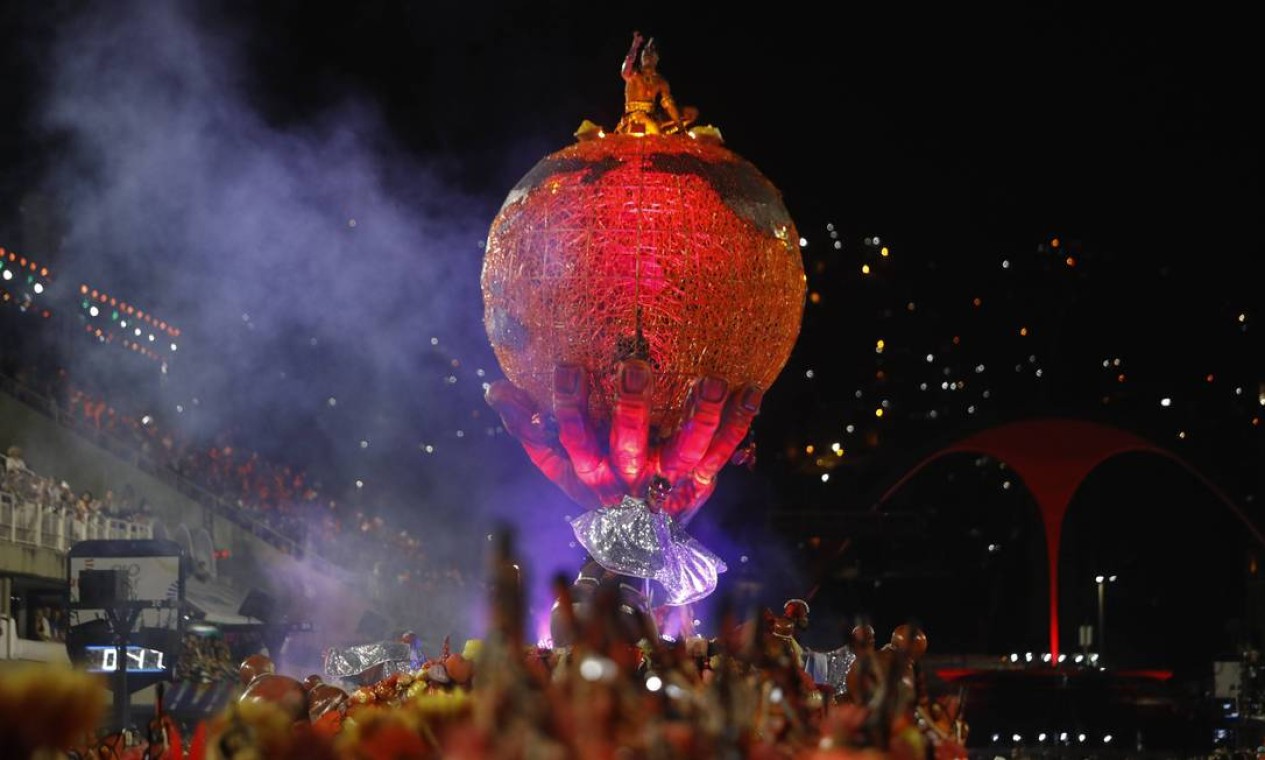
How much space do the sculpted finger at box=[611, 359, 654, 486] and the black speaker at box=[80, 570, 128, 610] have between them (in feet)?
Result: 14.5

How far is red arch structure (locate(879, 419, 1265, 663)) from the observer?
54.0 ft

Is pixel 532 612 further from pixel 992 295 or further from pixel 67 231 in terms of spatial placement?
pixel 67 231

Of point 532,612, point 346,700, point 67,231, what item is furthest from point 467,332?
point 346,700

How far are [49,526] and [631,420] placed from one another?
9.50 metres

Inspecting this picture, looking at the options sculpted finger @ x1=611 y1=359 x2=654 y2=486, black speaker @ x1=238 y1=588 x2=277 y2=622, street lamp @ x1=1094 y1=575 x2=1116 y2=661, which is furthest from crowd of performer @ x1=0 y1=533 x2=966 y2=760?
street lamp @ x1=1094 y1=575 x2=1116 y2=661

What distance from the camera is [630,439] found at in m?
9.54

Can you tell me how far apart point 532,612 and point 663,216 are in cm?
249

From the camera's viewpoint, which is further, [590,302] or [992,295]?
[992,295]

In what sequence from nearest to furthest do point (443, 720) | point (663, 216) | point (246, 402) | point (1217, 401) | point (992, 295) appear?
point (443, 720) → point (663, 216) → point (1217, 401) → point (992, 295) → point (246, 402)

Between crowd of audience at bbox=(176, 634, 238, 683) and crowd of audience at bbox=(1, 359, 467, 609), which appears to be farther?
crowd of audience at bbox=(1, 359, 467, 609)

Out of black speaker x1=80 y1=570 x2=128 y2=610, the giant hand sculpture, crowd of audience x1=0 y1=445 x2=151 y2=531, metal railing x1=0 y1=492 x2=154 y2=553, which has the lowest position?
black speaker x1=80 y1=570 x2=128 y2=610

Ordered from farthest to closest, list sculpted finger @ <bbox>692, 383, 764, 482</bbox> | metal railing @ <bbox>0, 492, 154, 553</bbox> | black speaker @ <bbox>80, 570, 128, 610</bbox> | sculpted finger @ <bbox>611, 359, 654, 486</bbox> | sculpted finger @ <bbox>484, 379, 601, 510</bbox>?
metal railing @ <bbox>0, 492, 154, 553</bbox> < black speaker @ <bbox>80, 570, 128, 610</bbox> < sculpted finger @ <bbox>484, 379, 601, 510</bbox> < sculpted finger @ <bbox>692, 383, 764, 482</bbox> < sculpted finger @ <bbox>611, 359, 654, 486</bbox>

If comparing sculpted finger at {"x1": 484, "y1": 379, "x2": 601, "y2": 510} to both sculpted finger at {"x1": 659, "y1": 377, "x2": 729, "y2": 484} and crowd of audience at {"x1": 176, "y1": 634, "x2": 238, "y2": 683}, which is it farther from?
crowd of audience at {"x1": 176, "y1": 634, "x2": 238, "y2": 683}

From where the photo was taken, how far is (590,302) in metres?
9.40
